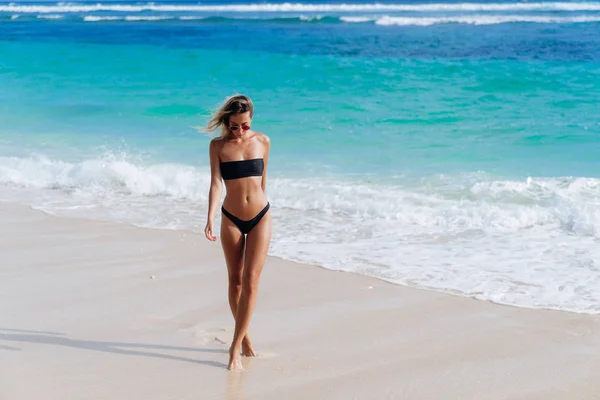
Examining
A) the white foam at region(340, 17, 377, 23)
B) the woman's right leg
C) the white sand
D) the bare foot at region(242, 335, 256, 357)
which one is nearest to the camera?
the white sand

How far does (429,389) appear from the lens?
457 centimetres

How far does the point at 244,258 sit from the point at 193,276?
1.98m

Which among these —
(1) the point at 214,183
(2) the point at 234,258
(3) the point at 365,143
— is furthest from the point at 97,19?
(2) the point at 234,258

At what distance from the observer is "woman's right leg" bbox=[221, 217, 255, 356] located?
481 centimetres

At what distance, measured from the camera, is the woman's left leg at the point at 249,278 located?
4.75m

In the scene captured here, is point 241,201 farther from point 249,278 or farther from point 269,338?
point 269,338

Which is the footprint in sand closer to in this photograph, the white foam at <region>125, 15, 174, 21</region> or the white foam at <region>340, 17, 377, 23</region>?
the white foam at <region>340, 17, 377, 23</region>

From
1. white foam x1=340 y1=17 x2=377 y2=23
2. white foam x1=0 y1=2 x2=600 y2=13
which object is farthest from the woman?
white foam x1=0 y1=2 x2=600 y2=13

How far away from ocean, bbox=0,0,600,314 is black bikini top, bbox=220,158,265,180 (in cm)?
235

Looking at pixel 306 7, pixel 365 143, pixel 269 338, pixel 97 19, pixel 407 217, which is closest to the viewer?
pixel 269 338

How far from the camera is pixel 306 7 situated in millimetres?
46188

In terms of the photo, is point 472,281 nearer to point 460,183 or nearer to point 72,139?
point 460,183

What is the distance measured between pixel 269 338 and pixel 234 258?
0.78 metres

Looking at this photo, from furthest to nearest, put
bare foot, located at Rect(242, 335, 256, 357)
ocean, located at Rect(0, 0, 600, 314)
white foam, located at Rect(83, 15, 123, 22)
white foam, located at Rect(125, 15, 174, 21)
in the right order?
white foam, located at Rect(83, 15, 123, 22), white foam, located at Rect(125, 15, 174, 21), ocean, located at Rect(0, 0, 600, 314), bare foot, located at Rect(242, 335, 256, 357)
